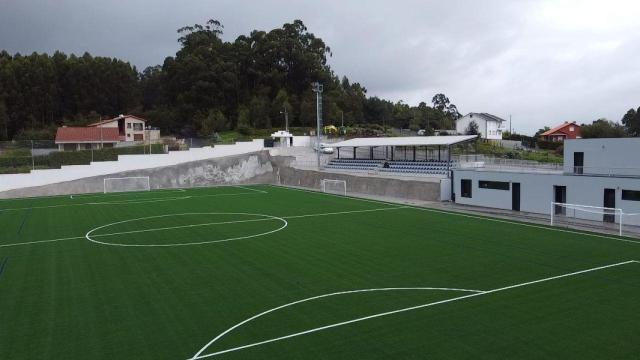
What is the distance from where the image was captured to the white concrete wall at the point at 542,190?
2225 cm

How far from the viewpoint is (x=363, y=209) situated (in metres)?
28.0

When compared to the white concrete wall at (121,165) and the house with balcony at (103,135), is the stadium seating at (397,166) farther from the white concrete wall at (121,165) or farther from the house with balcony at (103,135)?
the house with balcony at (103,135)

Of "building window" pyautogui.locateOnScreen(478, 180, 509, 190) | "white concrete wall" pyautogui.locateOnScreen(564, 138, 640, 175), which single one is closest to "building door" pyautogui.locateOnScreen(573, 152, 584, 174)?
"white concrete wall" pyautogui.locateOnScreen(564, 138, 640, 175)

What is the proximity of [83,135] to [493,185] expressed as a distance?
149 ft

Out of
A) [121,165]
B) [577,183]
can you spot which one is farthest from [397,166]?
[121,165]

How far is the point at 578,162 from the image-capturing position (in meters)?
25.8

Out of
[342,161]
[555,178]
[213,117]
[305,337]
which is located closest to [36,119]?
[213,117]

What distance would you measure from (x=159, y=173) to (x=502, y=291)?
37.9 meters

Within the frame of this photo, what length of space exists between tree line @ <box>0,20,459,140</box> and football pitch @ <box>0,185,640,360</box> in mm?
51323

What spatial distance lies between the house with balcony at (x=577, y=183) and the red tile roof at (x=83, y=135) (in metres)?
40.1

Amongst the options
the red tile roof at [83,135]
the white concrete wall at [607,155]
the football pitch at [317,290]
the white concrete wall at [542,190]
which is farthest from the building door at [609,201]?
the red tile roof at [83,135]

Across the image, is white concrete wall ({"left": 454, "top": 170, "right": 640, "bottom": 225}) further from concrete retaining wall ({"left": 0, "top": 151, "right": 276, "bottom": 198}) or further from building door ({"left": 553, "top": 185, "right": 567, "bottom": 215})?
concrete retaining wall ({"left": 0, "top": 151, "right": 276, "bottom": 198})

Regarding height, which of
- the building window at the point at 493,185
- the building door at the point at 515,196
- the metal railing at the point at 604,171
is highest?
the metal railing at the point at 604,171

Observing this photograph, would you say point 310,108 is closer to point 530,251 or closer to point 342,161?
point 342,161
